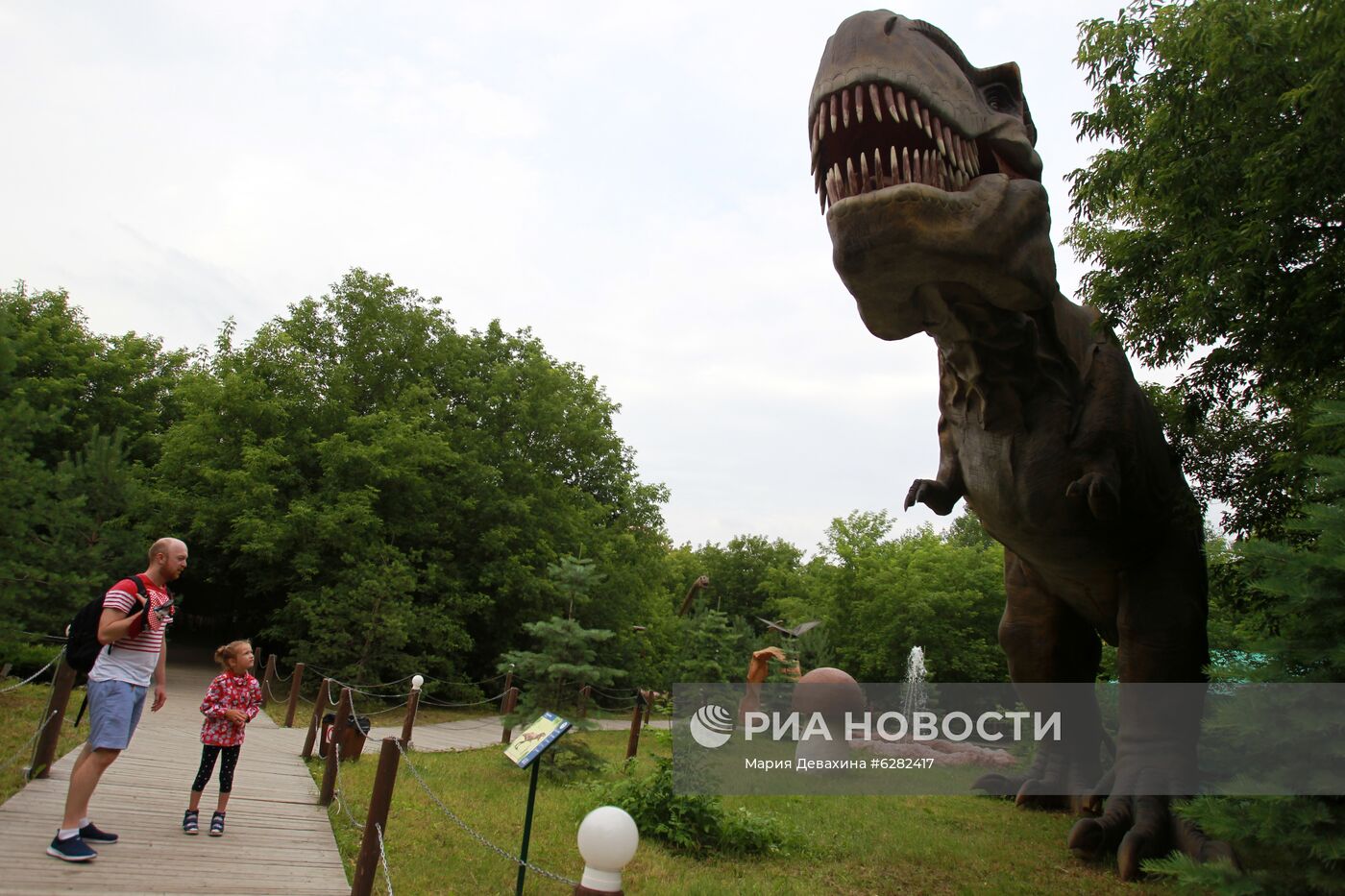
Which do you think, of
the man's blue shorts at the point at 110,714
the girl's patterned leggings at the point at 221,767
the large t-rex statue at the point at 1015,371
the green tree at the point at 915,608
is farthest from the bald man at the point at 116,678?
the green tree at the point at 915,608

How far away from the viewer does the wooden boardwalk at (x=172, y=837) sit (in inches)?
169

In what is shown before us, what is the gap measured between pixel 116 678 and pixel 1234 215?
7014mm

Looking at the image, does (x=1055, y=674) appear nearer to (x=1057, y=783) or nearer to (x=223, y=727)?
(x=1057, y=783)

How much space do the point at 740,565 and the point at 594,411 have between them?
2228 centimetres

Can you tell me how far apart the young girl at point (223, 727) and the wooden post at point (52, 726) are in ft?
4.41

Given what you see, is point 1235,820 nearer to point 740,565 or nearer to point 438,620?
point 438,620

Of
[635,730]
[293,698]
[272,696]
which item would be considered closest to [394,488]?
A: [272,696]

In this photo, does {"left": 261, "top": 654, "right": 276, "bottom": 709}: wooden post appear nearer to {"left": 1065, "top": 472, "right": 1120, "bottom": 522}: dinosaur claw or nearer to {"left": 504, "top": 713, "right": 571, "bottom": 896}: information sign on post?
{"left": 504, "top": 713, "right": 571, "bottom": 896}: information sign on post

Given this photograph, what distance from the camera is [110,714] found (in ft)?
14.7

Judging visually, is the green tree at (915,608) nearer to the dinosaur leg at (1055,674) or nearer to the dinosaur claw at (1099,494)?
the dinosaur leg at (1055,674)

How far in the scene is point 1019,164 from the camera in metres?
4.79

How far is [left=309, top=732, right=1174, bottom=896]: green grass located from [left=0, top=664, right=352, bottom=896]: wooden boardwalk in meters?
0.33

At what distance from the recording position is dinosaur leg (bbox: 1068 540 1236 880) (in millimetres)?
5113

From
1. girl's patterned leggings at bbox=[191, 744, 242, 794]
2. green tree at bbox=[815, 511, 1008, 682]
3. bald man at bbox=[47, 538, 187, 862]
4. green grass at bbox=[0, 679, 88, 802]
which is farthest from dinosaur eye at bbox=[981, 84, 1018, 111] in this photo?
green tree at bbox=[815, 511, 1008, 682]
